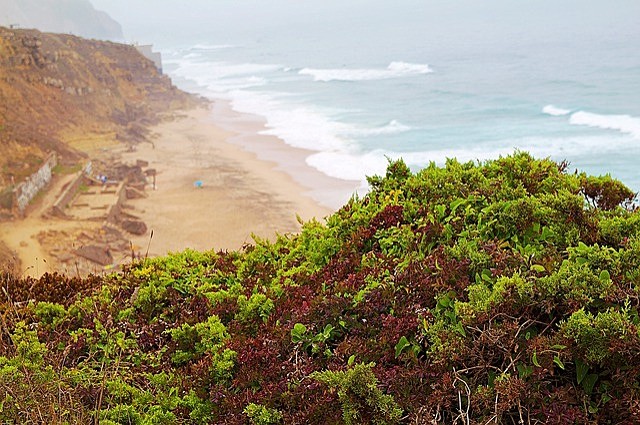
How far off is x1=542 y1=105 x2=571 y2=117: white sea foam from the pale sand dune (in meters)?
16.9

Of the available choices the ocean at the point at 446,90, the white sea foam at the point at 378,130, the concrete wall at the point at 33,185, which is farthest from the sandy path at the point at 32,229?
the white sea foam at the point at 378,130

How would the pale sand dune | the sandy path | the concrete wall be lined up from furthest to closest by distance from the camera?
the concrete wall < the pale sand dune < the sandy path

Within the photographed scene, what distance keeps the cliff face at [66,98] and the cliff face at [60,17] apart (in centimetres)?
8950

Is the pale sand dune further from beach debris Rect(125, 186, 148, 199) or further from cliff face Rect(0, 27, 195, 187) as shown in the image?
cliff face Rect(0, 27, 195, 187)

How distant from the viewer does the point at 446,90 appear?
50.2m

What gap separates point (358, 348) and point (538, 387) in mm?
786

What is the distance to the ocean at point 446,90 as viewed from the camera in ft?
100

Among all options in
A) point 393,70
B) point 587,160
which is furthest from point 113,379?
point 393,70

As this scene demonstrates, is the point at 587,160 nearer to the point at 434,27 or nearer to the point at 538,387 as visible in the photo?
the point at 538,387

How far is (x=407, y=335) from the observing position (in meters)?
2.81

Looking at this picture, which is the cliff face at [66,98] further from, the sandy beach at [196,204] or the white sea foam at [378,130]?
the white sea foam at [378,130]

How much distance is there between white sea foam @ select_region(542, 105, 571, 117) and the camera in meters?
38.0

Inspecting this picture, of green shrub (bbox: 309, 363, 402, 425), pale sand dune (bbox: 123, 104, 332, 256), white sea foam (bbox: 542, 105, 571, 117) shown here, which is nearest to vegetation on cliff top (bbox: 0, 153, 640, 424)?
green shrub (bbox: 309, 363, 402, 425)

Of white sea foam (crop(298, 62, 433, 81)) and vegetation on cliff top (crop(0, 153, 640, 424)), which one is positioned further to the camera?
white sea foam (crop(298, 62, 433, 81))
